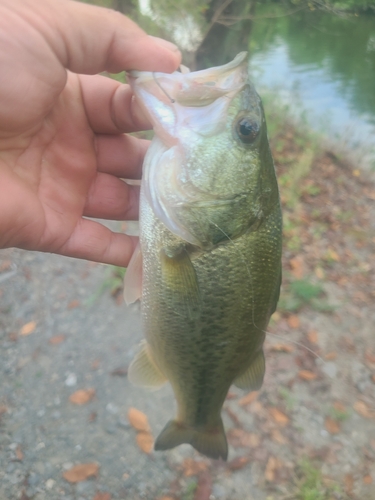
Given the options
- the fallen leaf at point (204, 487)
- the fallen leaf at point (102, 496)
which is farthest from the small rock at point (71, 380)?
the fallen leaf at point (204, 487)

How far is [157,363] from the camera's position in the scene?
2010 millimetres

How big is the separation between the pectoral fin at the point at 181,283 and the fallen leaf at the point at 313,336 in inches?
93.7

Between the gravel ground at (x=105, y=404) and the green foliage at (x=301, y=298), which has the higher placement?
the green foliage at (x=301, y=298)

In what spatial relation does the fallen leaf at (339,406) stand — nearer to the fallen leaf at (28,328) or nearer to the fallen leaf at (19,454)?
the fallen leaf at (19,454)

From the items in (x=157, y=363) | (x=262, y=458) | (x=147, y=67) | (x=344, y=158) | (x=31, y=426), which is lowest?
(x=31, y=426)

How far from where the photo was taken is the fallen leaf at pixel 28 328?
3310mm

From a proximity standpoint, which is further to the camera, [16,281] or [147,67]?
[16,281]

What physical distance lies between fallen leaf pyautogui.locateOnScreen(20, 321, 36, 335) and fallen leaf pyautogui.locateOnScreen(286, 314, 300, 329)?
2.35m

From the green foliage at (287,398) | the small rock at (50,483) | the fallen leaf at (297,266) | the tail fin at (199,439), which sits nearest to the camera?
the tail fin at (199,439)

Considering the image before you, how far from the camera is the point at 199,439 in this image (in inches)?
83.0

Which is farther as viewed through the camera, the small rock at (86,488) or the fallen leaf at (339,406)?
the fallen leaf at (339,406)

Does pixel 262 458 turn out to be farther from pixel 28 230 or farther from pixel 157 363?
pixel 28 230

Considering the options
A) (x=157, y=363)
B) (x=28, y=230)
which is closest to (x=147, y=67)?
(x=28, y=230)

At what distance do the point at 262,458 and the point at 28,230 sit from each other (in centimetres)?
229
